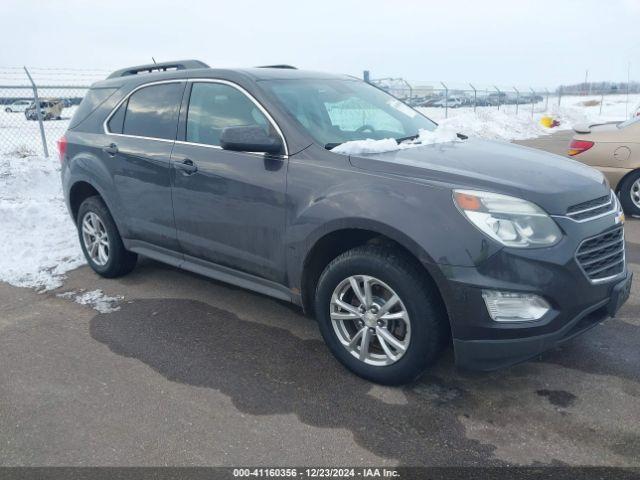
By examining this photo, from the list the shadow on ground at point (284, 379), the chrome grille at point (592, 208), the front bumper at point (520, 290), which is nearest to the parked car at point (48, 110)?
the shadow on ground at point (284, 379)

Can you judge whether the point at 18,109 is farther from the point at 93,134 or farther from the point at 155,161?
the point at 155,161

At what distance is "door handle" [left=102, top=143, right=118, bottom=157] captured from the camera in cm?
459

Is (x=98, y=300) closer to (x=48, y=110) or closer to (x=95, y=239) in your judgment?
(x=95, y=239)

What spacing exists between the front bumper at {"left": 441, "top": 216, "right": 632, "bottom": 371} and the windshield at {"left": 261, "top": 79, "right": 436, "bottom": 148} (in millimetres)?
1271

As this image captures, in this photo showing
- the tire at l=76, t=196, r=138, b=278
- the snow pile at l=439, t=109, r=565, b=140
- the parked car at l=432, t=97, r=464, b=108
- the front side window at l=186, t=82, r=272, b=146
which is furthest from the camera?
the parked car at l=432, t=97, r=464, b=108

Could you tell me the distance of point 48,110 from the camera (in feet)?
38.0

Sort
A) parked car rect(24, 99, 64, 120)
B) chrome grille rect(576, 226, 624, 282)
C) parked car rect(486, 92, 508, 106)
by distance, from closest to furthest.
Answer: chrome grille rect(576, 226, 624, 282) < parked car rect(24, 99, 64, 120) < parked car rect(486, 92, 508, 106)

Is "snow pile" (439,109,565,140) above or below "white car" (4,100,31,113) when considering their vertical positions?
below

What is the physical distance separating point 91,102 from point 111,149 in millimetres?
731

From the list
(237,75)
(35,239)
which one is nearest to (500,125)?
(35,239)

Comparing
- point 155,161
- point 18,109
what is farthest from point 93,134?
point 18,109

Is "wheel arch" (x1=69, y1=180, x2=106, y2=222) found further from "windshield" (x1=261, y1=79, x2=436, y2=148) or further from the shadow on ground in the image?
"windshield" (x1=261, y1=79, x2=436, y2=148)

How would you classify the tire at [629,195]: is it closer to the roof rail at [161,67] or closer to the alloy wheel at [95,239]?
the roof rail at [161,67]

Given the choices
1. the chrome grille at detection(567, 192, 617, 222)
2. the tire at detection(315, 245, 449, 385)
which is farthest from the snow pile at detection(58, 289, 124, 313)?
the chrome grille at detection(567, 192, 617, 222)
